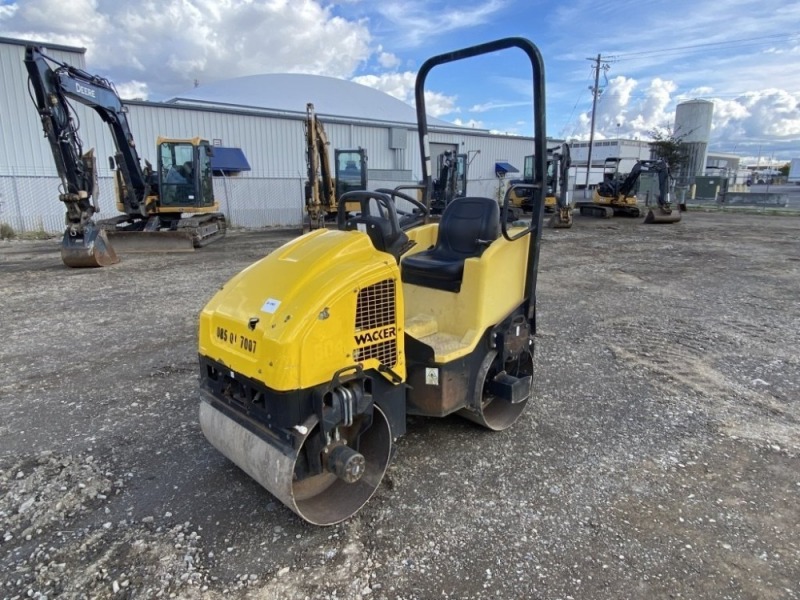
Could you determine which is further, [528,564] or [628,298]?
[628,298]

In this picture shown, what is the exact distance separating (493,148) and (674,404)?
27686 millimetres

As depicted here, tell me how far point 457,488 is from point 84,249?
9.02m

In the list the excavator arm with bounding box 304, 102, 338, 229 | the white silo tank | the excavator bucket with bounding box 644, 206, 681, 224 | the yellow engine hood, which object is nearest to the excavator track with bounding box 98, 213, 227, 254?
the excavator arm with bounding box 304, 102, 338, 229

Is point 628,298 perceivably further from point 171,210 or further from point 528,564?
point 171,210

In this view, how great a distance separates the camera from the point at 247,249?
12086 mm

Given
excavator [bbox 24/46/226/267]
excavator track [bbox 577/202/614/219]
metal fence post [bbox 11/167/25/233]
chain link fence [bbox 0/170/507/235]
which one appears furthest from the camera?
excavator track [bbox 577/202/614/219]

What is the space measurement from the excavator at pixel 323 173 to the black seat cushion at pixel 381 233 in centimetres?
1072

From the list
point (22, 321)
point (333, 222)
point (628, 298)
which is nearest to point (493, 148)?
point (333, 222)

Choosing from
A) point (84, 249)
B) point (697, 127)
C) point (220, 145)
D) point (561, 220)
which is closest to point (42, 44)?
point (220, 145)

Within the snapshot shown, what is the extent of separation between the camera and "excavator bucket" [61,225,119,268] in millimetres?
9297

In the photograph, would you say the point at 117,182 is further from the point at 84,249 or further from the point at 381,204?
the point at 381,204

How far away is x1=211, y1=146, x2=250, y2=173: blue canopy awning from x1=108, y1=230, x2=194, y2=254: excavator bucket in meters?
8.20

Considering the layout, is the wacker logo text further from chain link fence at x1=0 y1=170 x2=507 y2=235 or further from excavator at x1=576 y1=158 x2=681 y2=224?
excavator at x1=576 y1=158 x2=681 y2=224

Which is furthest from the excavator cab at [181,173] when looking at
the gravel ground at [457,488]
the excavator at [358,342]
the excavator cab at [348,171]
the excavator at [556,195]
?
the excavator at [358,342]
